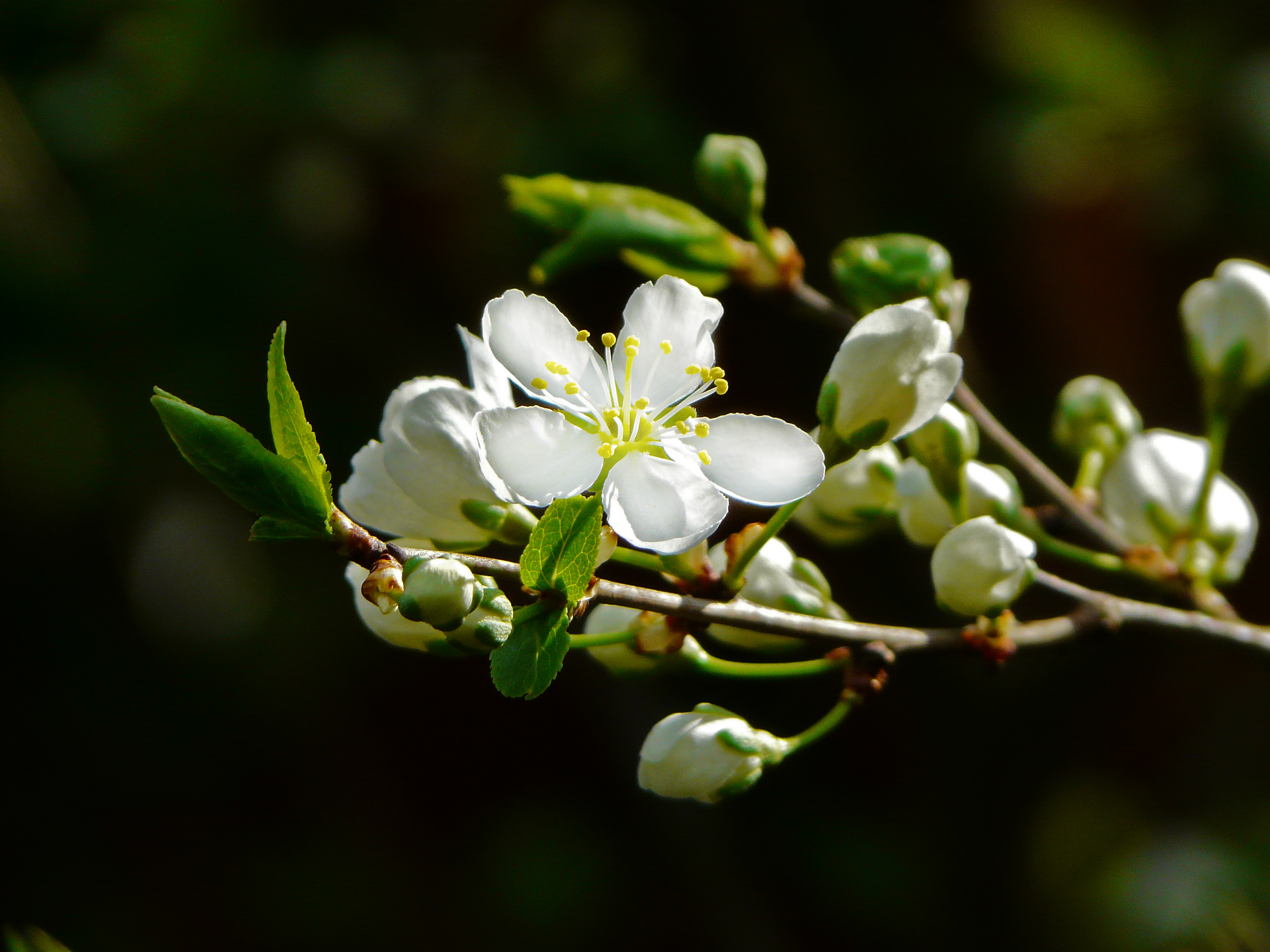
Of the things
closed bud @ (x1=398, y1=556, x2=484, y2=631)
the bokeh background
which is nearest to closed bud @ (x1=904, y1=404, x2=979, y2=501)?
closed bud @ (x1=398, y1=556, x2=484, y2=631)

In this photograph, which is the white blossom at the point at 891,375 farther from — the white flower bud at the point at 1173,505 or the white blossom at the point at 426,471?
the white flower bud at the point at 1173,505

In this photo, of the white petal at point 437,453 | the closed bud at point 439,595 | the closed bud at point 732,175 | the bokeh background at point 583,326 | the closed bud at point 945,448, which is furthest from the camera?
the bokeh background at point 583,326

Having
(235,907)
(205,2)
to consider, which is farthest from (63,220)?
(235,907)

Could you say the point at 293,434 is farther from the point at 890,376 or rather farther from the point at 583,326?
the point at 583,326

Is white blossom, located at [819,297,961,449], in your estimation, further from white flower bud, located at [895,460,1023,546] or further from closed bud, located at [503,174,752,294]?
closed bud, located at [503,174,752,294]

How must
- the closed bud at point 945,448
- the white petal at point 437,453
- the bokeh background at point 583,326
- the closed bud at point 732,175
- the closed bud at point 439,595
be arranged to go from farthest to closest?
the bokeh background at point 583,326 < the closed bud at point 732,175 < the closed bud at point 945,448 < the white petal at point 437,453 < the closed bud at point 439,595

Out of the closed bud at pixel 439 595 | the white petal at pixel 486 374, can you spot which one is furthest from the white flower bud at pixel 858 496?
the closed bud at pixel 439 595

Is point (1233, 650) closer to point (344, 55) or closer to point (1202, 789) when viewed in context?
point (1202, 789)

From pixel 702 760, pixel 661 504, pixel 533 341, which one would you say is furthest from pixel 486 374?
pixel 702 760
